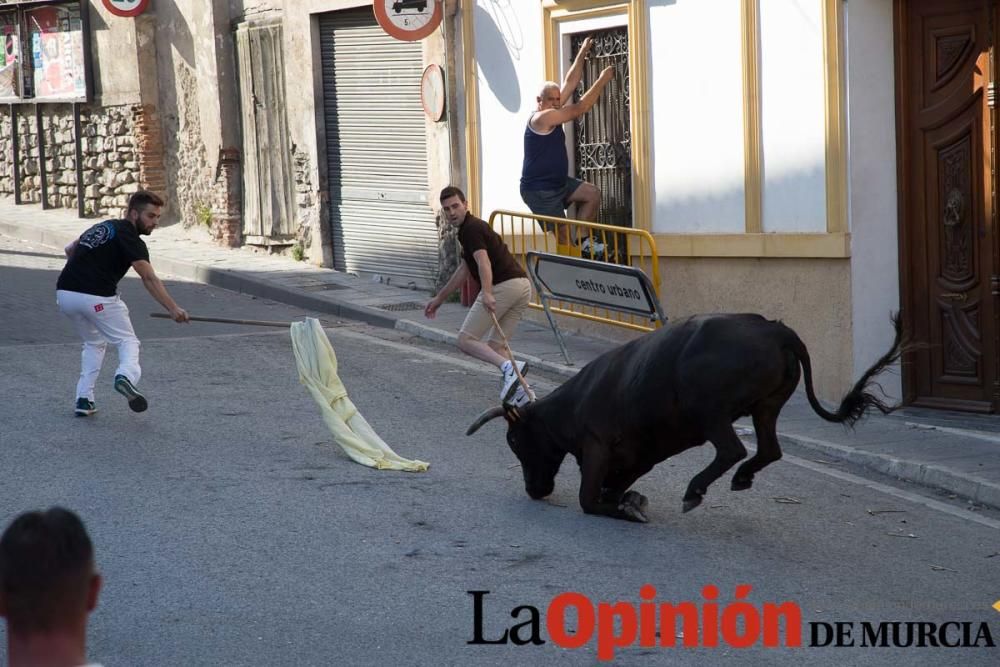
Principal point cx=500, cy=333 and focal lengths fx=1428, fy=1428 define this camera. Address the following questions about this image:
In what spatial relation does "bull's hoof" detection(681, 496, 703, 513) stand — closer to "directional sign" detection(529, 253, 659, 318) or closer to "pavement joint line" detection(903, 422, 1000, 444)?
"pavement joint line" detection(903, 422, 1000, 444)

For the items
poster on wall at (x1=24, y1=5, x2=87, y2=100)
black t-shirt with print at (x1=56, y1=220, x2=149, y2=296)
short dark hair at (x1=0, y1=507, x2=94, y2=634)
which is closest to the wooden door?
black t-shirt with print at (x1=56, y1=220, x2=149, y2=296)

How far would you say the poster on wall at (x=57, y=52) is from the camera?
21656 millimetres

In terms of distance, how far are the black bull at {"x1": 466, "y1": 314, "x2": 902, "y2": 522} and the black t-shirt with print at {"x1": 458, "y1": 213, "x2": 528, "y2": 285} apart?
2756 mm

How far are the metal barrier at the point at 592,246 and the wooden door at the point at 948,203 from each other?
207cm

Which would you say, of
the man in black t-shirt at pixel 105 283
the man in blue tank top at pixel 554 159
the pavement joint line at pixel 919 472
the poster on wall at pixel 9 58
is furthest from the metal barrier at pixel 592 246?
the poster on wall at pixel 9 58

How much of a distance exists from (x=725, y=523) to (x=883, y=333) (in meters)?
3.95

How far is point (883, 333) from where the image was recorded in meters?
10.7

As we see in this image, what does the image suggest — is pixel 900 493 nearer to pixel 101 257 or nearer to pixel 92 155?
pixel 101 257

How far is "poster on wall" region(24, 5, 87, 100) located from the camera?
21656 millimetres

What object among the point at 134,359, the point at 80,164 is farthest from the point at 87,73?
the point at 134,359

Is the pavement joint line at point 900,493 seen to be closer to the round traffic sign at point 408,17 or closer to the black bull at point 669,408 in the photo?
the black bull at point 669,408

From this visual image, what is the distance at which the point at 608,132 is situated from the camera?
1339 centimetres

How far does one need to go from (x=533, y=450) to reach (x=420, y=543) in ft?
3.63

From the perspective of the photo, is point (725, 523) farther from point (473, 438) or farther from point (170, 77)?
point (170, 77)
